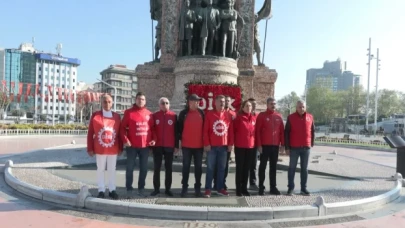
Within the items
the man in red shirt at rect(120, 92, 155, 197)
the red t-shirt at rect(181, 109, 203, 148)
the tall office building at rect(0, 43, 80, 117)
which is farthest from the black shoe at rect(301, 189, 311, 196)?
the tall office building at rect(0, 43, 80, 117)

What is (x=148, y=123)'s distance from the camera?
6516 millimetres

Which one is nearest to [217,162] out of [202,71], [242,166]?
[242,166]

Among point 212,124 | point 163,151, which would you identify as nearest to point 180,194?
point 163,151

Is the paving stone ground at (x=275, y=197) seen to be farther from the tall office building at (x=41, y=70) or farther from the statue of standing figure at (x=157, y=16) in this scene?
the tall office building at (x=41, y=70)

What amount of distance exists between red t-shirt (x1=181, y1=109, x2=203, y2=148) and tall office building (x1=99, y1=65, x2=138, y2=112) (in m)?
91.3

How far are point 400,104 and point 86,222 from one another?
9106 cm

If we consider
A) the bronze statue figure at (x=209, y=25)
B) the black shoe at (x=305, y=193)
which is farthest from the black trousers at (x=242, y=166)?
the bronze statue figure at (x=209, y=25)

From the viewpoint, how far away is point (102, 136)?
6.11m

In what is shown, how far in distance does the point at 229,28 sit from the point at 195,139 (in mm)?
6537

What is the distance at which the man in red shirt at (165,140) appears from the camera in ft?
21.4

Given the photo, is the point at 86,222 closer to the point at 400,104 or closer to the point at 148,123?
the point at 148,123

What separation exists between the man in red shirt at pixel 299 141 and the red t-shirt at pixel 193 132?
1.80m

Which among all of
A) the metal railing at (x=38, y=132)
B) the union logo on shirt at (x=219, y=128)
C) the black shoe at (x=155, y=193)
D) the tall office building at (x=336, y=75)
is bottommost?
the metal railing at (x=38, y=132)

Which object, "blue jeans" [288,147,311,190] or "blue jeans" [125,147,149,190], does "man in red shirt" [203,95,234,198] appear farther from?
"blue jeans" [288,147,311,190]
